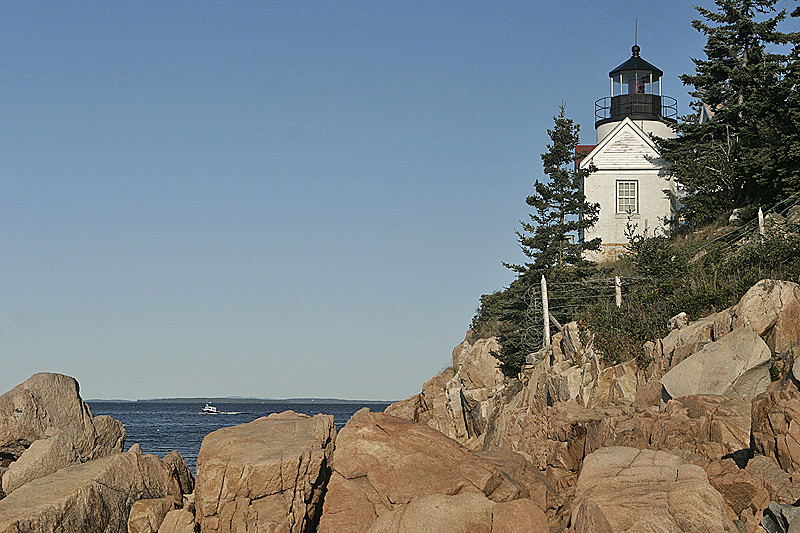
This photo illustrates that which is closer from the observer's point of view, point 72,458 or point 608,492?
point 608,492

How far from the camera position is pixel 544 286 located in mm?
24594

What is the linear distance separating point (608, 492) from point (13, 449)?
917cm

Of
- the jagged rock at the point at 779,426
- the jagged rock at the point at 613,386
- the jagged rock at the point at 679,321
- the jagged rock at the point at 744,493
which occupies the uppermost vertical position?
the jagged rock at the point at 679,321

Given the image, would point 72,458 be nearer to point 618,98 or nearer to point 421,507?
point 421,507

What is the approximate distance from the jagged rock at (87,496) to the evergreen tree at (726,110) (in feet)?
70.0

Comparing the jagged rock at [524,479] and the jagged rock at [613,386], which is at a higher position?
the jagged rock at [613,386]

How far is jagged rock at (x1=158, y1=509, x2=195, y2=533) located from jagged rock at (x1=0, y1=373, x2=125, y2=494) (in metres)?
2.34

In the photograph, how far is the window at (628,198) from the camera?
114 feet

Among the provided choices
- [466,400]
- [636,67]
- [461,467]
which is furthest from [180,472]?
[636,67]

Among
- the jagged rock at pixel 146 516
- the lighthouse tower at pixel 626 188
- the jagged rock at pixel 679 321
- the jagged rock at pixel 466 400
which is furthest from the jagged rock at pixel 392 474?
the lighthouse tower at pixel 626 188

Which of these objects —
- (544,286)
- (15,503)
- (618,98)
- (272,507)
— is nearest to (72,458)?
(15,503)

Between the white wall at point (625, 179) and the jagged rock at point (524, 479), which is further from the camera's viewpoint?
the white wall at point (625, 179)

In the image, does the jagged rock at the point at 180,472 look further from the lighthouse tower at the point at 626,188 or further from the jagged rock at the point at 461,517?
the lighthouse tower at the point at 626,188

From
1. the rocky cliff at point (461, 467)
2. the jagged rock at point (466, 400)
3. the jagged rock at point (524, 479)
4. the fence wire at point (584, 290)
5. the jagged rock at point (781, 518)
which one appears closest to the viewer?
the jagged rock at point (781, 518)
